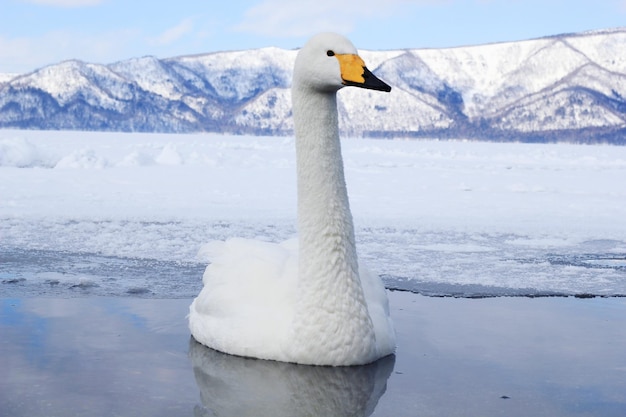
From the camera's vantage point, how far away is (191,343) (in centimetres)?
514

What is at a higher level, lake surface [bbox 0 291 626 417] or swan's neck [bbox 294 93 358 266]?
swan's neck [bbox 294 93 358 266]

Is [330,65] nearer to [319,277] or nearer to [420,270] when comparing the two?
[319,277]

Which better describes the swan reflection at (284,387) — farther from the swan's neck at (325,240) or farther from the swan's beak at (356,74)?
the swan's beak at (356,74)

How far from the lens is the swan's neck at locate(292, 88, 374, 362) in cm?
437

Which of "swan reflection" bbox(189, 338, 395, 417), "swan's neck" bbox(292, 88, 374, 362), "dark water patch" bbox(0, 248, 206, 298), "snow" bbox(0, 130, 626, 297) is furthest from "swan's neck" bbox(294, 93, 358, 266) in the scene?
"dark water patch" bbox(0, 248, 206, 298)

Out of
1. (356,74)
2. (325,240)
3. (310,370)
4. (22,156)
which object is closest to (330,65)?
(356,74)

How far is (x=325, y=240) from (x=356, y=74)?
0.90 metres

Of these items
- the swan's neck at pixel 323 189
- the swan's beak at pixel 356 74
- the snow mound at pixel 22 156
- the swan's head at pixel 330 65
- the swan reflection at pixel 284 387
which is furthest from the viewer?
the snow mound at pixel 22 156

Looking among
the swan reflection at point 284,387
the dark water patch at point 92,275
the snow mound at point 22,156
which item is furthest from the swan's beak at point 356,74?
the snow mound at point 22,156

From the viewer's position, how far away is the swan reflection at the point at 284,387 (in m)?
3.87

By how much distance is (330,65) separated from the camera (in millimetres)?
4289

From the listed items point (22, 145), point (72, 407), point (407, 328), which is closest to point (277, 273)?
point (407, 328)

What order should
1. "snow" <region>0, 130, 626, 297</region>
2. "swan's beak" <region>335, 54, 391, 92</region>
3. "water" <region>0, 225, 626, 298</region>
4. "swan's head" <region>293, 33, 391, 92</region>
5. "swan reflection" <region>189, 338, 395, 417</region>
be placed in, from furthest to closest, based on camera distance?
1. "snow" <region>0, 130, 626, 297</region>
2. "water" <region>0, 225, 626, 298</region>
3. "swan's head" <region>293, 33, 391, 92</region>
4. "swan's beak" <region>335, 54, 391, 92</region>
5. "swan reflection" <region>189, 338, 395, 417</region>

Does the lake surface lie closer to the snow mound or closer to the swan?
the swan
